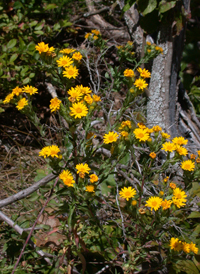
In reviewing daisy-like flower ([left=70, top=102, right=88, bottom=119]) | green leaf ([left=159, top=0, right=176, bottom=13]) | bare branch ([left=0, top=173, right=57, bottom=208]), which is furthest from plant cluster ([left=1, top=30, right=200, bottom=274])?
green leaf ([left=159, top=0, right=176, bottom=13])

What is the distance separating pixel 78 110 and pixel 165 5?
1.77 meters

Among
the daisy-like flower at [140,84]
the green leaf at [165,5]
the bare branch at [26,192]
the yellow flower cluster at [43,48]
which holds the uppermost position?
the green leaf at [165,5]

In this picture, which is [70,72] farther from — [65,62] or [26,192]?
[26,192]

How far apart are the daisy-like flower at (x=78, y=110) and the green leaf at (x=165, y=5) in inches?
65.7

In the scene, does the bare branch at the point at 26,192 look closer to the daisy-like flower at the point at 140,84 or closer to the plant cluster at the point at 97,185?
the plant cluster at the point at 97,185

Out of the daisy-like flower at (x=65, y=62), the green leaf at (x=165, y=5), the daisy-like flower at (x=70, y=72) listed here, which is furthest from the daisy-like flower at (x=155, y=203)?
the green leaf at (x=165, y=5)

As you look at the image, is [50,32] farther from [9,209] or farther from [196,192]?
[196,192]

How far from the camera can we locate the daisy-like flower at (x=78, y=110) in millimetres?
1559

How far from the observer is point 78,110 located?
1.58 m

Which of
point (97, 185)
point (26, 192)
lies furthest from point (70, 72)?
point (26, 192)

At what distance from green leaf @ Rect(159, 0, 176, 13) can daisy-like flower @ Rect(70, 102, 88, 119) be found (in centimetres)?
167

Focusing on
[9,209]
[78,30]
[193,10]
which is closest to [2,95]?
[9,209]

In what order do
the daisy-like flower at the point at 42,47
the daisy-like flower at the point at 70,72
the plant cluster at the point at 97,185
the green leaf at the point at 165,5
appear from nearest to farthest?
the plant cluster at the point at 97,185, the daisy-like flower at the point at 70,72, the daisy-like flower at the point at 42,47, the green leaf at the point at 165,5

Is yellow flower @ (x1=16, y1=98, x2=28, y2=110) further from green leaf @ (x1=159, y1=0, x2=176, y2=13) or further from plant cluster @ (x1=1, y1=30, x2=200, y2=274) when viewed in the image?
green leaf @ (x1=159, y1=0, x2=176, y2=13)
